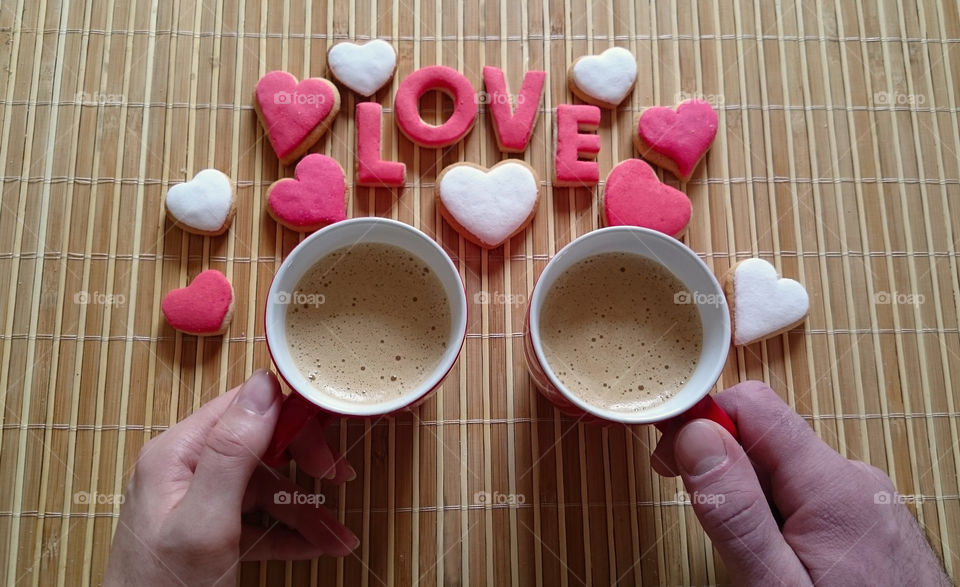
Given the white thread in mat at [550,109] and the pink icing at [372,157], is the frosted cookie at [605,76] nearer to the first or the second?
the white thread in mat at [550,109]

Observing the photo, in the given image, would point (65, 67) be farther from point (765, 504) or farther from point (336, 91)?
point (765, 504)

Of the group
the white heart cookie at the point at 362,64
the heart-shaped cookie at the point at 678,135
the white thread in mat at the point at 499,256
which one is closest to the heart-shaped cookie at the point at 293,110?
the white heart cookie at the point at 362,64

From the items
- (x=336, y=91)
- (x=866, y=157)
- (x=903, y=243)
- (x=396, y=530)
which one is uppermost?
(x=336, y=91)

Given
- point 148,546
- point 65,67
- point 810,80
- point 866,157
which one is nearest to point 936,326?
point 866,157

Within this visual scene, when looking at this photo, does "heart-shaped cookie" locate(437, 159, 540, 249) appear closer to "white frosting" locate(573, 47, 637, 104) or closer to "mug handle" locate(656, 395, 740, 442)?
"white frosting" locate(573, 47, 637, 104)

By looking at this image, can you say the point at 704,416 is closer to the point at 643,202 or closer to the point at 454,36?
the point at 643,202

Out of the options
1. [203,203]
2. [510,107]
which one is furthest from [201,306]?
[510,107]
